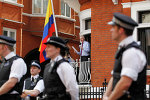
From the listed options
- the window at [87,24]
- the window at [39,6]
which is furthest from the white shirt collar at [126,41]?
the window at [39,6]

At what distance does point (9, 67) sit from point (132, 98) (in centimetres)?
289

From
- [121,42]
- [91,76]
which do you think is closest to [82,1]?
[91,76]

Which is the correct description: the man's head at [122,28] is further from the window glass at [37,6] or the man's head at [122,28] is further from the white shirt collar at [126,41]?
the window glass at [37,6]

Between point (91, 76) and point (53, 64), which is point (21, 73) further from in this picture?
point (91, 76)

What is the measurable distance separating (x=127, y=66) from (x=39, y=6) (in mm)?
21707

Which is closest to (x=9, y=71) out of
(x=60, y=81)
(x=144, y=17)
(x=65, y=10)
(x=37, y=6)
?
(x=60, y=81)

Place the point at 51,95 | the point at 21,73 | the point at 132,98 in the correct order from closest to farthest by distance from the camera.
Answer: the point at 132,98 < the point at 51,95 < the point at 21,73

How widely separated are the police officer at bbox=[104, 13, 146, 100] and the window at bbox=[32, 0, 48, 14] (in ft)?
69.0

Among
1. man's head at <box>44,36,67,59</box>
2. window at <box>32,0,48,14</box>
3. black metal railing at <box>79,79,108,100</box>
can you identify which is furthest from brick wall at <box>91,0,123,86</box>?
window at <box>32,0,48,14</box>

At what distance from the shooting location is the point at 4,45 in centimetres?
739

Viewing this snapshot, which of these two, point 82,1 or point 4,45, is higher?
point 82,1

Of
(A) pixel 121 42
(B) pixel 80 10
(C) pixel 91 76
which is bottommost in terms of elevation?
(C) pixel 91 76

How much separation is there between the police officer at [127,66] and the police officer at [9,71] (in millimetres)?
2210

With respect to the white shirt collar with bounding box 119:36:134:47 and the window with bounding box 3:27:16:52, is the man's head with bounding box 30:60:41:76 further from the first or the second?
the window with bounding box 3:27:16:52
